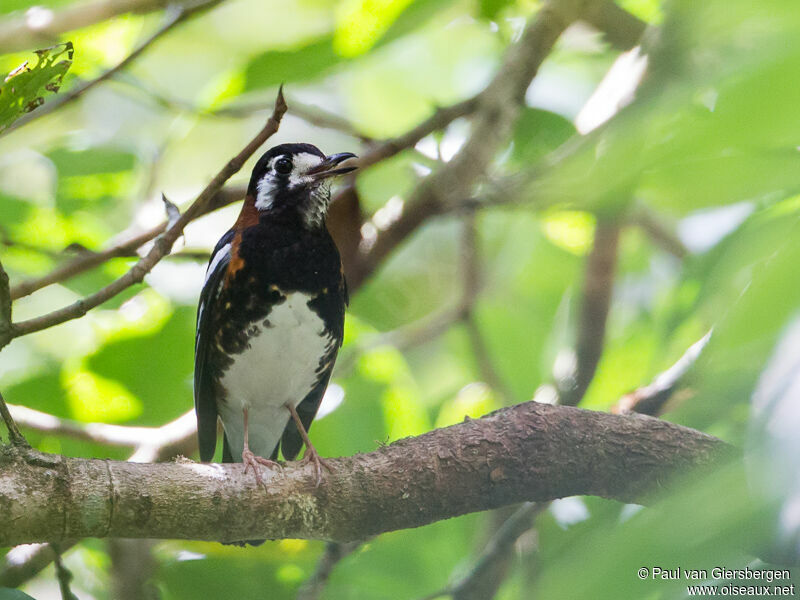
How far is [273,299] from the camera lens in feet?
12.8

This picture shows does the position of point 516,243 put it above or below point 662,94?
above

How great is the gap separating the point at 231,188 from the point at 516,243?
2.42m

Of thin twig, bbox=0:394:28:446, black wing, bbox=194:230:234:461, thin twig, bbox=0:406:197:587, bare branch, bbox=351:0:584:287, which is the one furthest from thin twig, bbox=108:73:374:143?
thin twig, bbox=0:394:28:446

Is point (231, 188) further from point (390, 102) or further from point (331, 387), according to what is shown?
point (390, 102)

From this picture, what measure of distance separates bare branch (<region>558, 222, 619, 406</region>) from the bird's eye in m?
1.62

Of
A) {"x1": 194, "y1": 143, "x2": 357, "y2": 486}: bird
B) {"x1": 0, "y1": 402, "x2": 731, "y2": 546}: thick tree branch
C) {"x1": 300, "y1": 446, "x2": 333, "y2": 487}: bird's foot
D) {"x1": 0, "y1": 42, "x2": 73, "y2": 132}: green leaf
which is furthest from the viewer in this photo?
{"x1": 194, "y1": 143, "x2": 357, "y2": 486}: bird

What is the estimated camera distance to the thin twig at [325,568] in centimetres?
315

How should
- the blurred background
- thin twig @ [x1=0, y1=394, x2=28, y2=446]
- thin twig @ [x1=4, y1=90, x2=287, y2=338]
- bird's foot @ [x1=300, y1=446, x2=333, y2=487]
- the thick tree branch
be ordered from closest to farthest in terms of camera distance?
the blurred background
thin twig @ [x1=0, y1=394, x2=28, y2=446]
thin twig @ [x1=4, y1=90, x2=287, y2=338]
the thick tree branch
bird's foot @ [x1=300, y1=446, x2=333, y2=487]

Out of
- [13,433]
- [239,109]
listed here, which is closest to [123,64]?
[239,109]

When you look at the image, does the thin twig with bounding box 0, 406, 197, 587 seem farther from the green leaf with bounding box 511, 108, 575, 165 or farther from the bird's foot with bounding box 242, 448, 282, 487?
the green leaf with bounding box 511, 108, 575, 165

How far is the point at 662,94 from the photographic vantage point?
76cm

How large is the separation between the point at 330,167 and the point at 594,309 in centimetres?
169

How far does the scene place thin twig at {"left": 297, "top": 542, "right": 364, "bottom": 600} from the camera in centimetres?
315

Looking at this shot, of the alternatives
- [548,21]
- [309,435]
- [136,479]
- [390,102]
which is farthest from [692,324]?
[390,102]
